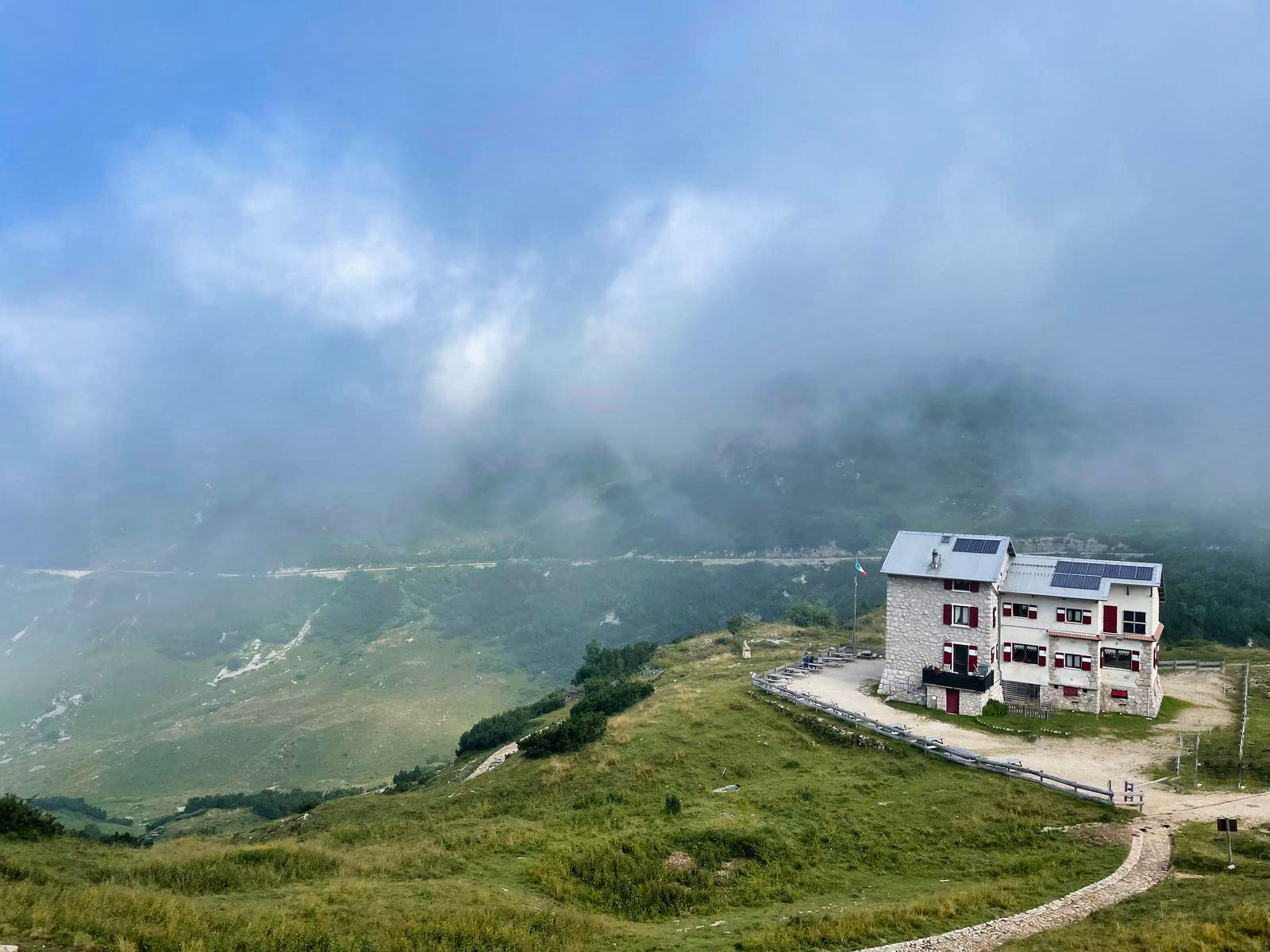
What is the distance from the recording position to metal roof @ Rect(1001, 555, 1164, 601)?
4609cm

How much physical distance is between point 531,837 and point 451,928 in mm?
10740

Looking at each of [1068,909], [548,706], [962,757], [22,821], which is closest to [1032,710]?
[962,757]

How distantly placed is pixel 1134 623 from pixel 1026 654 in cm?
724

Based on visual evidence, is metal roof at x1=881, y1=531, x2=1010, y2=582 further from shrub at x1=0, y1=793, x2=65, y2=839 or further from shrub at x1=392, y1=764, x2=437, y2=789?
shrub at x1=0, y1=793, x2=65, y2=839

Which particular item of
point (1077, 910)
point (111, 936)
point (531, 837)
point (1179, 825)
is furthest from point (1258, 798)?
point (111, 936)

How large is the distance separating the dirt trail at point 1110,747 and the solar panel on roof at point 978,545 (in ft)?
41.8

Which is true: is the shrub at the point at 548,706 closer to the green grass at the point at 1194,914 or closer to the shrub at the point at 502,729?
the shrub at the point at 502,729

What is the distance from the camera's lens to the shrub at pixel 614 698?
53.0 metres

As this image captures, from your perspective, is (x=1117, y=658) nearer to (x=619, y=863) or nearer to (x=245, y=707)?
(x=619, y=863)

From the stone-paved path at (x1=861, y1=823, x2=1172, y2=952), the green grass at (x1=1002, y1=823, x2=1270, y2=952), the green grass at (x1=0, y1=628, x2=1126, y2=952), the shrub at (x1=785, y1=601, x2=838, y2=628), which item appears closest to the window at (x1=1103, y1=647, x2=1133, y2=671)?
the green grass at (x1=0, y1=628, x2=1126, y2=952)

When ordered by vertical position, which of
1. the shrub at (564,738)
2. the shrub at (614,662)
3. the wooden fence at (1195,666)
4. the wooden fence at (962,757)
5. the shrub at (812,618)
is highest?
the wooden fence at (962,757)

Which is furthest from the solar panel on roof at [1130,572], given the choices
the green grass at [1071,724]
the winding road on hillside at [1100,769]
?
the winding road on hillside at [1100,769]

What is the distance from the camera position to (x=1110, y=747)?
39438 mm

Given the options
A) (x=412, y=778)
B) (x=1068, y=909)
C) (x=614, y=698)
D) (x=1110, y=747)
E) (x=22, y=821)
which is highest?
(x=1068, y=909)
